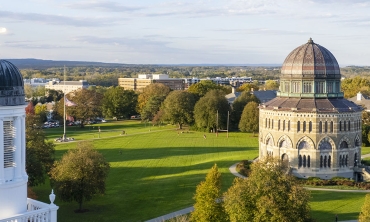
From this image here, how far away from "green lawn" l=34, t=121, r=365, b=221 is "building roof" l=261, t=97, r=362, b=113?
10.7 meters

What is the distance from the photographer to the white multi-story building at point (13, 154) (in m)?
16.9

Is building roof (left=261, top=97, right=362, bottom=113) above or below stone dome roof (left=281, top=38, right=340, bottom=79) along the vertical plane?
below

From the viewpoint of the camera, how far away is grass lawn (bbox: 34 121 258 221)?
4369 cm

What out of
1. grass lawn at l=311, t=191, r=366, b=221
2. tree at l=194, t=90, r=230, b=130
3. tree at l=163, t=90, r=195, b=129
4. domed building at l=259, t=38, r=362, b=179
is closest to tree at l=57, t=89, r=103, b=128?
tree at l=163, t=90, r=195, b=129

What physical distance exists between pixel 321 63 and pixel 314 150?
35.4 ft

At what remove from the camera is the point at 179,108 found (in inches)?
4348

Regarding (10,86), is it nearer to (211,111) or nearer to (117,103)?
(211,111)

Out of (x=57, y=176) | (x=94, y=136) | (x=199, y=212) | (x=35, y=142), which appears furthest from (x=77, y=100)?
(x=199, y=212)

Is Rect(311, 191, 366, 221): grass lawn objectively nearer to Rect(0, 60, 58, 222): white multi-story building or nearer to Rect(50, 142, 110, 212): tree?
Rect(50, 142, 110, 212): tree

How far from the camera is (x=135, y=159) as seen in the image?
69.9 metres

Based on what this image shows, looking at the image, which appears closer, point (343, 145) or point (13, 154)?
point (13, 154)

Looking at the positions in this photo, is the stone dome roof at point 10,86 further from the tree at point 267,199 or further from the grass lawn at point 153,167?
the grass lawn at point 153,167

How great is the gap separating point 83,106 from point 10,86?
324ft

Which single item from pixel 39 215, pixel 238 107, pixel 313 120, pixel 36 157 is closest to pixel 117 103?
pixel 238 107
